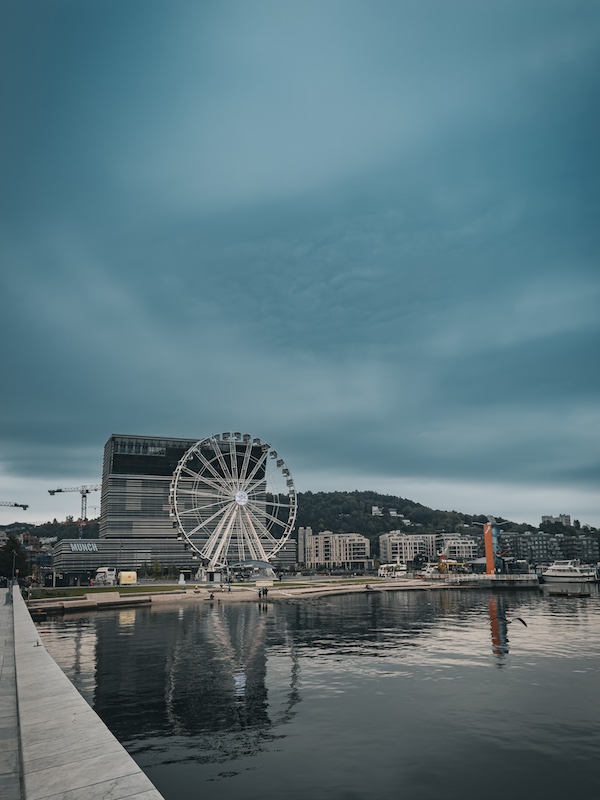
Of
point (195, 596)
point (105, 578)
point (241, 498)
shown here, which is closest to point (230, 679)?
point (195, 596)

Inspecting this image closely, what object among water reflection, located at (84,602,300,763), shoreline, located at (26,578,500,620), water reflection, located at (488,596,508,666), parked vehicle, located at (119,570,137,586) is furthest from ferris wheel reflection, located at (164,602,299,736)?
parked vehicle, located at (119,570,137,586)

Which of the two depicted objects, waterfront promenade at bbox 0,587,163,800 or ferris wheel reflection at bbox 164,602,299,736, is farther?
ferris wheel reflection at bbox 164,602,299,736

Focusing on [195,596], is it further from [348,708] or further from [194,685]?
[348,708]

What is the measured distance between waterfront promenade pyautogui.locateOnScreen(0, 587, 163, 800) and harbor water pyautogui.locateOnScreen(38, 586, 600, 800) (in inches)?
176

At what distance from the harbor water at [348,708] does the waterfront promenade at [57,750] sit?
4.47 metres

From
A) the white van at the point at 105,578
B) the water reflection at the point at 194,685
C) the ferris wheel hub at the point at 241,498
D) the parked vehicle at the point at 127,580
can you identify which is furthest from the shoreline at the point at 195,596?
the white van at the point at 105,578

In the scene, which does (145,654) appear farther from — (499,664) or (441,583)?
(441,583)

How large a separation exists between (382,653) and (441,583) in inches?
5001

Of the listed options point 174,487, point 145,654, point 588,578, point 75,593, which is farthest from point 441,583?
point 145,654

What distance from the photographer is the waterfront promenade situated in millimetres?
13211

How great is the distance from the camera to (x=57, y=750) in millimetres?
16219

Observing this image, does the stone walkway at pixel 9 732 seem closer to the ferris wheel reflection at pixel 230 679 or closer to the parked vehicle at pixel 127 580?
the ferris wheel reflection at pixel 230 679

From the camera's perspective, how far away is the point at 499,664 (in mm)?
45469

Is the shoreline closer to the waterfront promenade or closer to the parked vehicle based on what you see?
the parked vehicle
